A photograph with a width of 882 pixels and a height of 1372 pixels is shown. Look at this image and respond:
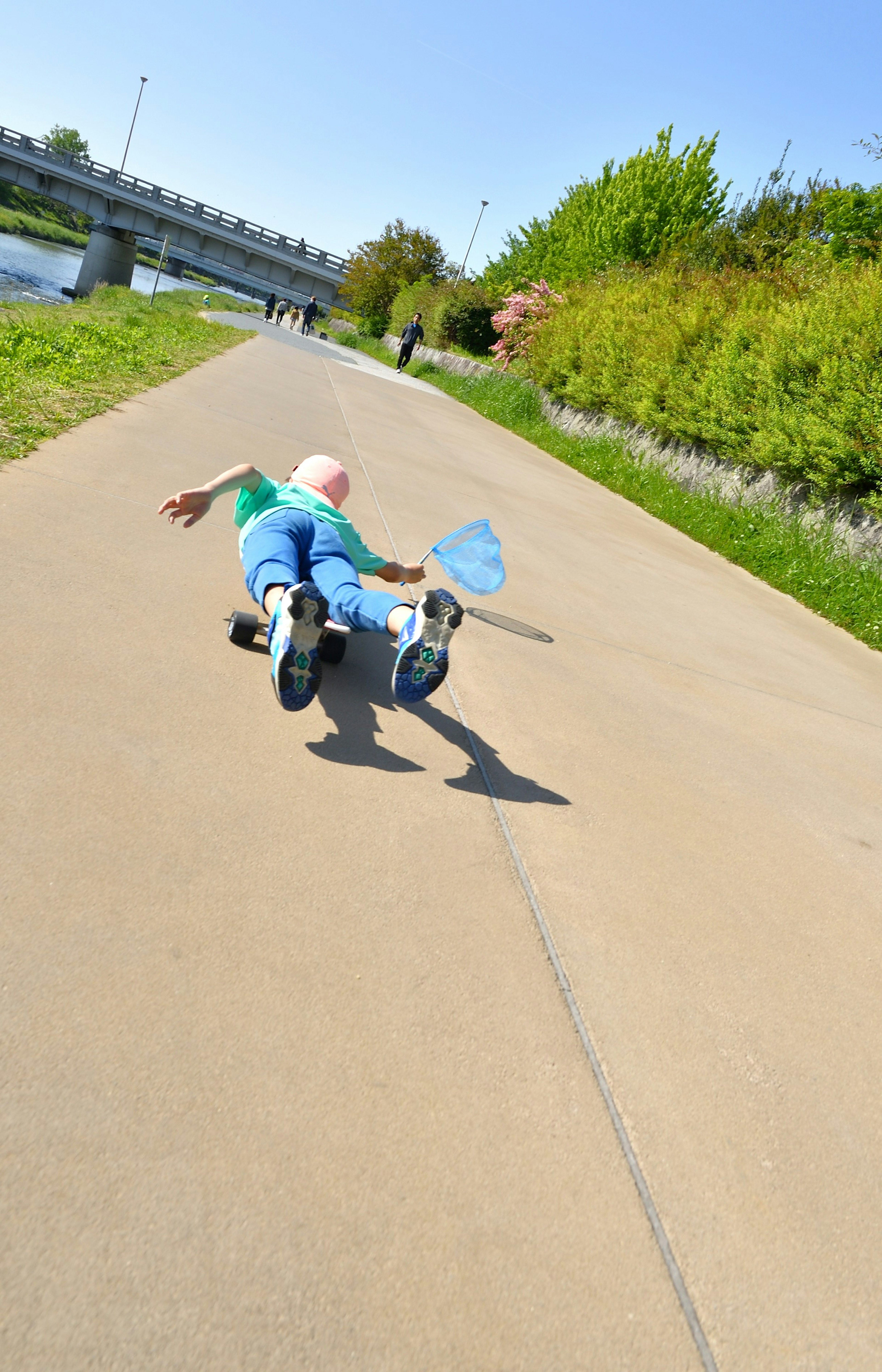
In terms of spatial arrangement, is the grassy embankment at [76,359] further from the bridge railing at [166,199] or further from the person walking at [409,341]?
the bridge railing at [166,199]

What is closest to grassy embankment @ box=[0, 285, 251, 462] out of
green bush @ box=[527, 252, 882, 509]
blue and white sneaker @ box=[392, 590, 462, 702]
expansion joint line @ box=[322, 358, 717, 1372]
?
blue and white sneaker @ box=[392, 590, 462, 702]

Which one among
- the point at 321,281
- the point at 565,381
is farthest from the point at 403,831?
the point at 321,281

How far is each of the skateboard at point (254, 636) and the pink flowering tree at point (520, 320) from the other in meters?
21.2

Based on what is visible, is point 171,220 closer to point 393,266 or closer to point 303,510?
point 393,266

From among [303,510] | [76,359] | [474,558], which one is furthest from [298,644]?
[76,359]

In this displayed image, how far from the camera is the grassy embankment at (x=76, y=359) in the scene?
6.03 metres

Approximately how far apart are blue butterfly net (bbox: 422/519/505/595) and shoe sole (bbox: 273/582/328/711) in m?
1.03

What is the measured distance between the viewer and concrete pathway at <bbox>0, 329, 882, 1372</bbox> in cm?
149

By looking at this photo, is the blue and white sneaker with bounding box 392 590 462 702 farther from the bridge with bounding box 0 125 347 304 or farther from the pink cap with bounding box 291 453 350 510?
the bridge with bounding box 0 125 347 304

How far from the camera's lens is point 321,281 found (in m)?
58.7

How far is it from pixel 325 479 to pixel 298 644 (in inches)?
54.6

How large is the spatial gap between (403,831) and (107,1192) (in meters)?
1.45

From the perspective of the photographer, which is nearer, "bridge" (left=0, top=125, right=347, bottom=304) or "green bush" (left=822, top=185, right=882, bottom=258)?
"green bush" (left=822, top=185, right=882, bottom=258)

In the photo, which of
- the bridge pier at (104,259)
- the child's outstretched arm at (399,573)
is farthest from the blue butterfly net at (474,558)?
the bridge pier at (104,259)
